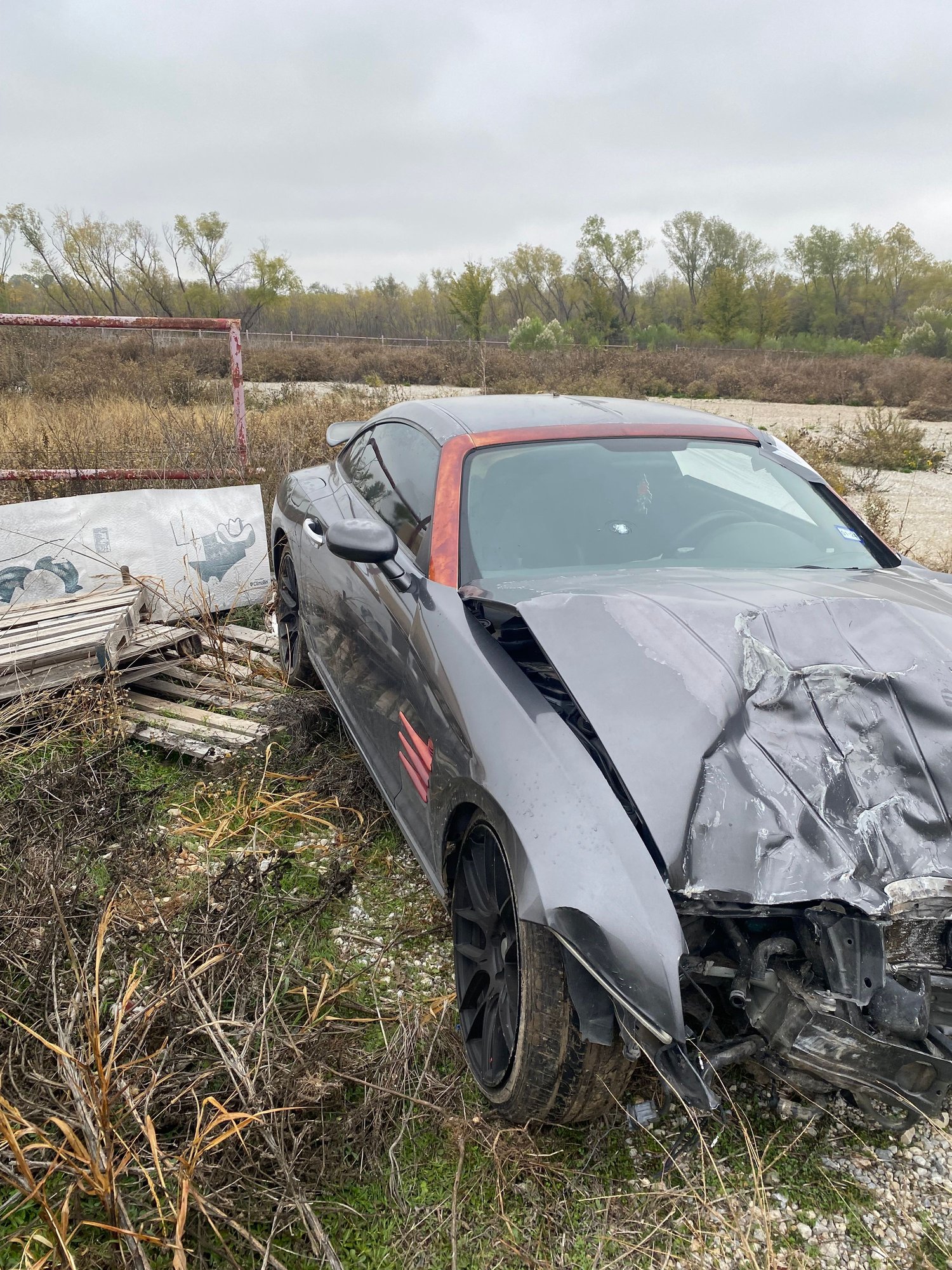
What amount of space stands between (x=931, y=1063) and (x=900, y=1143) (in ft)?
2.05

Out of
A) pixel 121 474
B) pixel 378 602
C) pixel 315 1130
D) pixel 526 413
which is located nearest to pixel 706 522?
pixel 526 413

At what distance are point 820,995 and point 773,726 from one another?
540 mm

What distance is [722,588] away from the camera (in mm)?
2303

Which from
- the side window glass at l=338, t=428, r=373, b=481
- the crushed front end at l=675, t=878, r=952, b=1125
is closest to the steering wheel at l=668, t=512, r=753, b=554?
the crushed front end at l=675, t=878, r=952, b=1125

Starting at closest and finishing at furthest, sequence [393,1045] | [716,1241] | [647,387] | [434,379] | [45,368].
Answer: [716,1241]
[393,1045]
[45,368]
[647,387]
[434,379]

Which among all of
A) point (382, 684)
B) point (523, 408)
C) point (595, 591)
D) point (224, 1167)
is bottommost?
point (224, 1167)

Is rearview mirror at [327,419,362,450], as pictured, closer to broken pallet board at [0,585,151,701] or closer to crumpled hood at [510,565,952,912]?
broken pallet board at [0,585,151,701]

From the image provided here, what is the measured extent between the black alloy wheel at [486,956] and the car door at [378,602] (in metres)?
0.49

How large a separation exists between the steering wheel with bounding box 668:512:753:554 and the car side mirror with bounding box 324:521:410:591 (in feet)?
3.07

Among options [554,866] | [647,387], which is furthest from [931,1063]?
[647,387]

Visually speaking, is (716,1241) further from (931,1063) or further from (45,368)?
(45,368)

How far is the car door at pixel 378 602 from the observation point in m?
2.72

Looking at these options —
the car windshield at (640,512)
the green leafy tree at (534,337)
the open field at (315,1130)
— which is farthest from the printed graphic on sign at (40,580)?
the green leafy tree at (534,337)

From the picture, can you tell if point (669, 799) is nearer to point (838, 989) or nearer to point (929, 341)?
point (838, 989)
